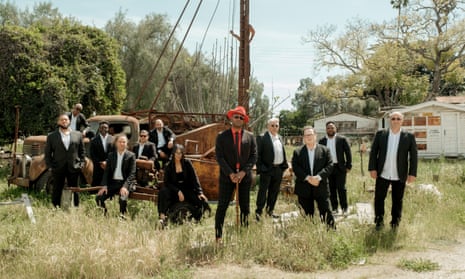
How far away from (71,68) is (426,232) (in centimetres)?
1282

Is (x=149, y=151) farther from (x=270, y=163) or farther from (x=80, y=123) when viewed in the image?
(x=270, y=163)

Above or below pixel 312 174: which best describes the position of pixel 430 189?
below

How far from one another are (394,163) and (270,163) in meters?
1.84

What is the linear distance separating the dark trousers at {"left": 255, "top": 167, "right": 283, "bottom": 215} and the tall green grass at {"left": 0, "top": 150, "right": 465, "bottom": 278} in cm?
88

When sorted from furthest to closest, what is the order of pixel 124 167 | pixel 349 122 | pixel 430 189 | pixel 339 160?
pixel 349 122 < pixel 430 189 < pixel 339 160 < pixel 124 167

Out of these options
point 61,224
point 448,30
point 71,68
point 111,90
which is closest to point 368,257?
point 61,224

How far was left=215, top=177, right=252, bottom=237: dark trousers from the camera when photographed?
224 inches

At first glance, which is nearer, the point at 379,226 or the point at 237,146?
the point at 237,146

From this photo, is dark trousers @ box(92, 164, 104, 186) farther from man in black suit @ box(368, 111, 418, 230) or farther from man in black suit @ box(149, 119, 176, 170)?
man in black suit @ box(368, 111, 418, 230)

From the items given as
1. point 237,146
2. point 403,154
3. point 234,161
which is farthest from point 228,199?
point 403,154

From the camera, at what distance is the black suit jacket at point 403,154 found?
6203mm

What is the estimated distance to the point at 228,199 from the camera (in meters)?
5.75

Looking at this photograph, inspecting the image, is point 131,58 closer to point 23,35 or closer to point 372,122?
point 23,35

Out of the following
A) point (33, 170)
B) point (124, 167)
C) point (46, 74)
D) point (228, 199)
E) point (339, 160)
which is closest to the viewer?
point (228, 199)
